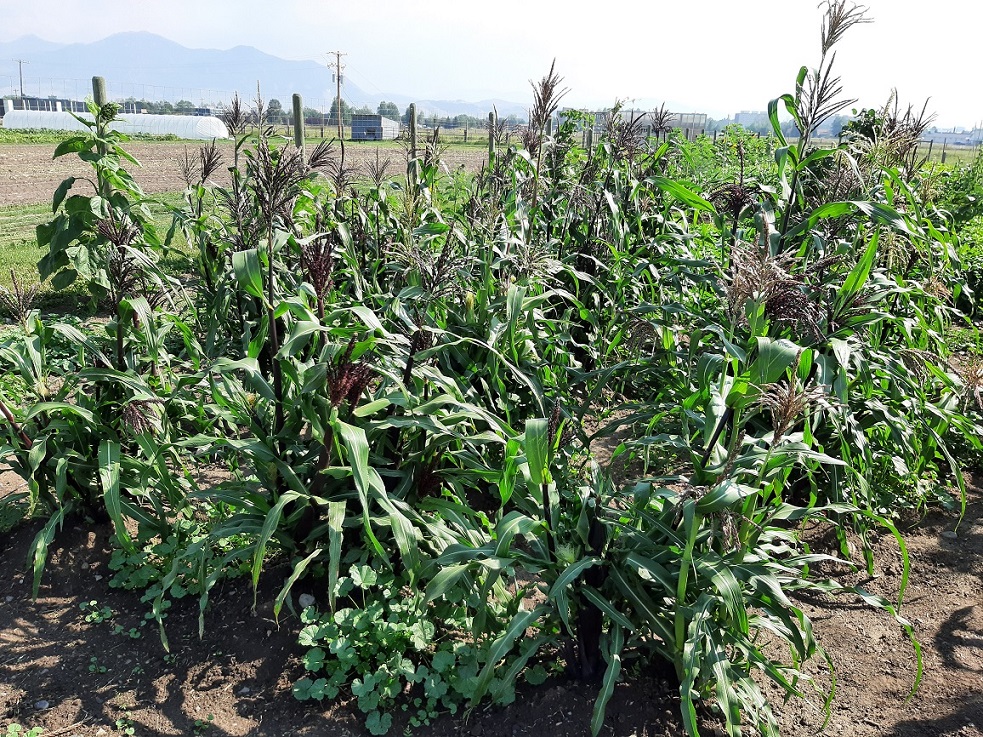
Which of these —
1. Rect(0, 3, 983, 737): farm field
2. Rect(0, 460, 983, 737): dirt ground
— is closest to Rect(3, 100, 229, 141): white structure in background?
Rect(0, 3, 983, 737): farm field

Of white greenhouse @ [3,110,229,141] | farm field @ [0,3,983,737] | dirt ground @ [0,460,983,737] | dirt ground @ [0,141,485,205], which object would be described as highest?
white greenhouse @ [3,110,229,141]

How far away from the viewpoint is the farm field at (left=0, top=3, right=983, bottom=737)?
2.09 m

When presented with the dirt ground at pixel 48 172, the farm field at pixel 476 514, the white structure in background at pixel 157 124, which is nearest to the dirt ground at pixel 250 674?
the farm field at pixel 476 514

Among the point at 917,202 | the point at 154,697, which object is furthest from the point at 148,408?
the point at 917,202

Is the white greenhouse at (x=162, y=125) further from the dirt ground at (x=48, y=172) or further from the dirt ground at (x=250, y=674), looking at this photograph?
the dirt ground at (x=250, y=674)

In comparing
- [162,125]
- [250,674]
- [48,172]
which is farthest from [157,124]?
[250,674]

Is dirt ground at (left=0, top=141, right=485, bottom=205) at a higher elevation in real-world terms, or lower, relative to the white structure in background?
lower

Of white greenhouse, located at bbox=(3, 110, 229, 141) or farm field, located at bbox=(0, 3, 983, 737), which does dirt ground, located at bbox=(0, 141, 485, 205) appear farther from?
white greenhouse, located at bbox=(3, 110, 229, 141)

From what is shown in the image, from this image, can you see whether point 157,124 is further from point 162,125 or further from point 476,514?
point 476,514

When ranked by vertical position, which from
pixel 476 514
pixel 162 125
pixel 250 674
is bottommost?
pixel 250 674

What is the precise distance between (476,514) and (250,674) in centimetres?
95

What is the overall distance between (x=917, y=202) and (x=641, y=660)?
142 inches

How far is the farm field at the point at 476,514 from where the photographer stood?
2.09 metres

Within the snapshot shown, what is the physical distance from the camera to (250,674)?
7.76 feet
